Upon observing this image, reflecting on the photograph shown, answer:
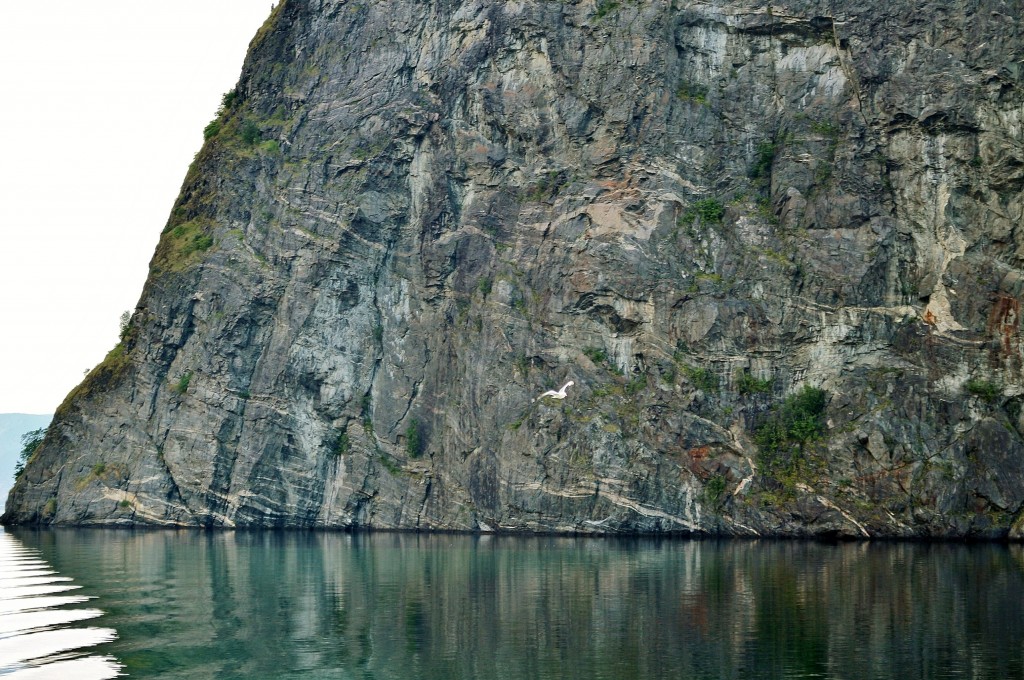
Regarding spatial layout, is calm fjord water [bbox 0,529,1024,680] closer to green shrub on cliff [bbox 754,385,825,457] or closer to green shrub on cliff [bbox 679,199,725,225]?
green shrub on cliff [bbox 754,385,825,457]

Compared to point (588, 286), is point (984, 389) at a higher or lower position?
lower

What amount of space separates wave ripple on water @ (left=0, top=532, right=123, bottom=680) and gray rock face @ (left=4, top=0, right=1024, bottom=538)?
31.5 meters

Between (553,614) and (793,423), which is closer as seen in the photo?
(553,614)

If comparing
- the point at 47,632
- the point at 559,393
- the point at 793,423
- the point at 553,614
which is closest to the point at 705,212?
the point at 793,423

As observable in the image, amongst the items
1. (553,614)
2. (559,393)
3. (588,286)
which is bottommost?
(553,614)

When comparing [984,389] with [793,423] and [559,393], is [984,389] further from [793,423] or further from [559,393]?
[559,393]

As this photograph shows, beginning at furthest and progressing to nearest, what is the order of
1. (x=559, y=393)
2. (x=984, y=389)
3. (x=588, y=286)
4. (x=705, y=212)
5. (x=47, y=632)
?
(x=705, y=212)
(x=588, y=286)
(x=559, y=393)
(x=984, y=389)
(x=47, y=632)

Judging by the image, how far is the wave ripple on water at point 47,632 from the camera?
22.2 metres

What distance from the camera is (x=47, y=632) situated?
2662cm

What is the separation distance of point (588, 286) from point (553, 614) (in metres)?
39.9

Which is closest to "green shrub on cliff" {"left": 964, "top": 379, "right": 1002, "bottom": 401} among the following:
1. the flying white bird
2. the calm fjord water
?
the calm fjord water

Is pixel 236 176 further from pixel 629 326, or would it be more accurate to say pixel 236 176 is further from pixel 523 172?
pixel 629 326

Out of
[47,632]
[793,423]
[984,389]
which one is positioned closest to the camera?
[47,632]

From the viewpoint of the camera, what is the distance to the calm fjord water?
72.4ft
